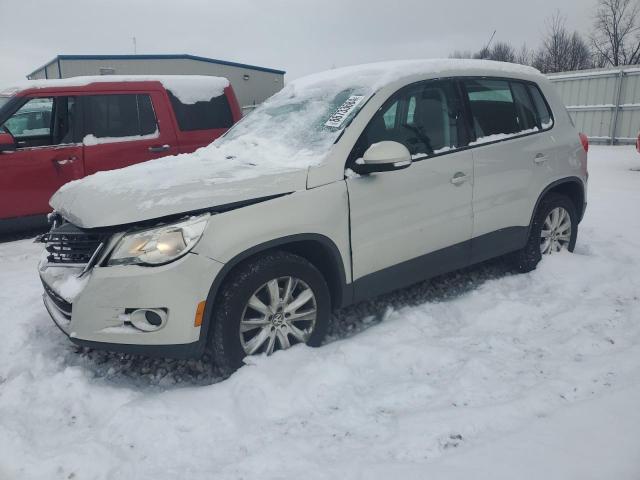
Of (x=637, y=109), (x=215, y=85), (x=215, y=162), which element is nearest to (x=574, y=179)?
(x=215, y=162)

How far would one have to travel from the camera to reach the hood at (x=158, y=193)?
2580 millimetres

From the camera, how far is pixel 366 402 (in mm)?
2623

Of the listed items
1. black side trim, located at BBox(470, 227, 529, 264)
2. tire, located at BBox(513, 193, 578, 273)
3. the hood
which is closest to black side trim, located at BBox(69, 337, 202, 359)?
the hood

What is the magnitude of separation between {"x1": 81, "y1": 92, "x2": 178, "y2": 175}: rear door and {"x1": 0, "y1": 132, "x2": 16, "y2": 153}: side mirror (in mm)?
736

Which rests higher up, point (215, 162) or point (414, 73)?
point (414, 73)

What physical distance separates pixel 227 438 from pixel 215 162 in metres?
1.75

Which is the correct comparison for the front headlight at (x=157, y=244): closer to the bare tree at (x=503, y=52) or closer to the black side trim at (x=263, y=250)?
the black side trim at (x=263, y=250)

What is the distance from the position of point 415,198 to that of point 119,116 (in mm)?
4348

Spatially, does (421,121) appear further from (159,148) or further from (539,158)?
(159,148)

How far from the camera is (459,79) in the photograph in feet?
12.4

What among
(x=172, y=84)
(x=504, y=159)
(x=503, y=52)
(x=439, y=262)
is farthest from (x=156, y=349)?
(x=503, y=52)

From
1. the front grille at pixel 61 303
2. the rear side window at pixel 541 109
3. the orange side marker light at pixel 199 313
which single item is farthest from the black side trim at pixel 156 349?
the rear side window at pixel 541 109

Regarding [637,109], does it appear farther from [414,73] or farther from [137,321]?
[137,321]

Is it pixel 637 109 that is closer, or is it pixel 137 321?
pixel 137 321
